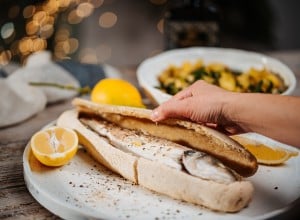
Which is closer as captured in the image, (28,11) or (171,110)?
(171,110)

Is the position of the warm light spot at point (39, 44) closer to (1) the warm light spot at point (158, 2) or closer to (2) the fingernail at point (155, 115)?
(1) the warm light spot at point (158, 2)

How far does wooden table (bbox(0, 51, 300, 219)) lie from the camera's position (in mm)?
1091

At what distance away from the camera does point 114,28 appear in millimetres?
3398

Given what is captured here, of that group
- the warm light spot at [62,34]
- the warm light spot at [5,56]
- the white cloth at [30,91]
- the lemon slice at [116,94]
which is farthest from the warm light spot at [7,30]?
the lemon slice at [116,94]

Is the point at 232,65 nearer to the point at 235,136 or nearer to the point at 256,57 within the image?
the point at 256,57

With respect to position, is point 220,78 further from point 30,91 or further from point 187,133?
point 30,91

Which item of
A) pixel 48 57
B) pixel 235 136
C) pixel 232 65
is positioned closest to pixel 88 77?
pixel 48 57

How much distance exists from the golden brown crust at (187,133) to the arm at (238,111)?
0.10ft

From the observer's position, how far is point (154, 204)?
41.6 inches

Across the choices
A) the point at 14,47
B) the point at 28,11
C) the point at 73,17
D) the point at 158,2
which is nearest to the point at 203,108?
the point at 28,11

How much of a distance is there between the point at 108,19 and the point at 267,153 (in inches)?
88.5

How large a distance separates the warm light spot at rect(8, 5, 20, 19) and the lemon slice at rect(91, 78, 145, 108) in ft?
4.10

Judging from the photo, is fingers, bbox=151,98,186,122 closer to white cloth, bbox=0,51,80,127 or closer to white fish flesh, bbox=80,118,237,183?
white fish flesh, bbox=80,118,237,183

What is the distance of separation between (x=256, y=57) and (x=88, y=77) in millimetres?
572
